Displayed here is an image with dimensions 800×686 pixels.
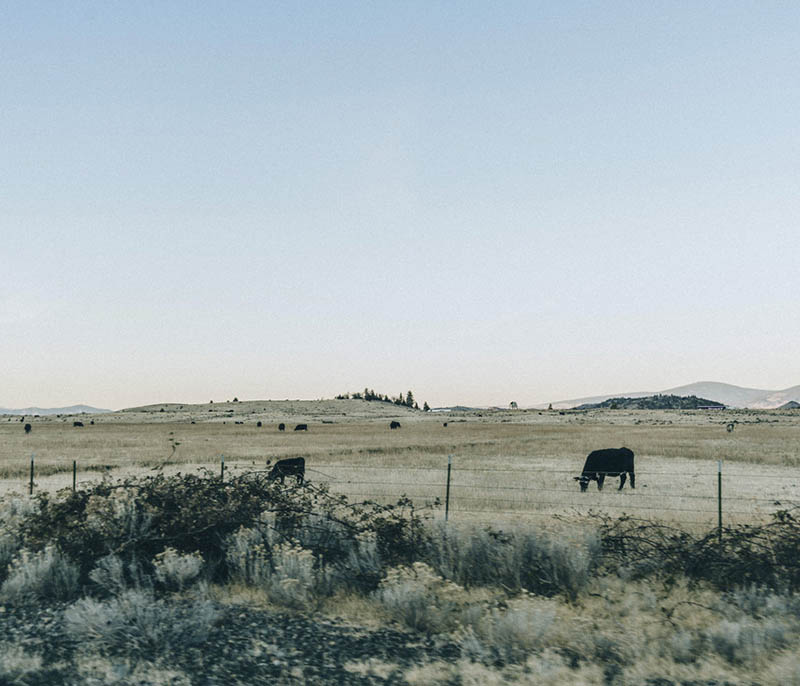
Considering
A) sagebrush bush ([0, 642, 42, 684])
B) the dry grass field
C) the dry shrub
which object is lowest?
the dry grass field

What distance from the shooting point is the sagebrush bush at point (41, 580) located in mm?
7977

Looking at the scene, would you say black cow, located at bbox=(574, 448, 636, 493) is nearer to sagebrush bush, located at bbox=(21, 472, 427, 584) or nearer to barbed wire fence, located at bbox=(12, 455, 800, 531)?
barbed wire fence, located at bbox=(12, 455, 800, 531)

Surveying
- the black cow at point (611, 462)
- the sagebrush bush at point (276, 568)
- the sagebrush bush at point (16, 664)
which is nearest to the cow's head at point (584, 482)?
the black cow at point (611, 462)

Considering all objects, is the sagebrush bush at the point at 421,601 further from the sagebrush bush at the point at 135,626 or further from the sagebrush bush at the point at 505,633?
the sagebrush bush at the point at 135,626

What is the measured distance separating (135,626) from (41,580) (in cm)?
209

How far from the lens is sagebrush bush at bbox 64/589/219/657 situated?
21.7 ft

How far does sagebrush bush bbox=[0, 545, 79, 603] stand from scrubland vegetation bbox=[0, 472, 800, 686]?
0.07 ft

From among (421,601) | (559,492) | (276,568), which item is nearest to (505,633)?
(421,601)

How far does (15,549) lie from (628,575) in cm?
789

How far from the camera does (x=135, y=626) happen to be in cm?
677

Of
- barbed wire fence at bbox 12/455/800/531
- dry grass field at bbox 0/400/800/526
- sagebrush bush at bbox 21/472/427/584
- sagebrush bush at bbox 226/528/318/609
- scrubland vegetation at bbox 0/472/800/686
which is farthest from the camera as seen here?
dry grass field at bbox 0/400/800/526

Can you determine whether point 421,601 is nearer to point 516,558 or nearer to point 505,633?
point 505,633

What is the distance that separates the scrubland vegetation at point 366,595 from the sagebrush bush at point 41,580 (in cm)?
2

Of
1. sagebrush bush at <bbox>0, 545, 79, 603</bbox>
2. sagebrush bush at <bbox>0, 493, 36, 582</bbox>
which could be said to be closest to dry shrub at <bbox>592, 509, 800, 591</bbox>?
sagebrush bush at <bbox>0, 545, 79, 603</bbox>
